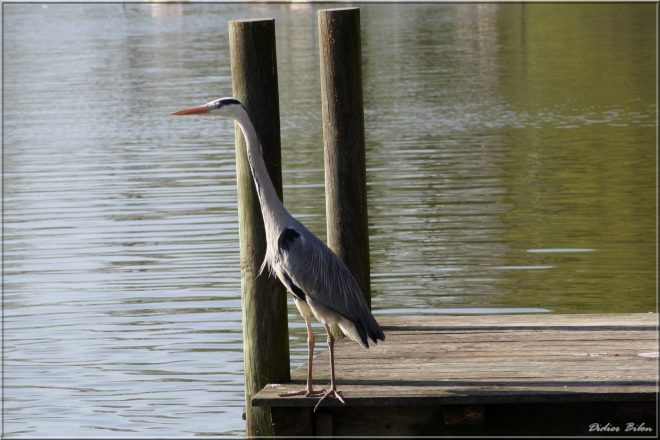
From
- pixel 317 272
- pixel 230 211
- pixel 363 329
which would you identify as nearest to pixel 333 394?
pixel 363 329

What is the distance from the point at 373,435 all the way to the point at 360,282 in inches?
76.5

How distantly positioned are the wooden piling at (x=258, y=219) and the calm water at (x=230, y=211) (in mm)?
1622

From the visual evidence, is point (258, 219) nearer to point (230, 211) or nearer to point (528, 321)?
point (528, 321)

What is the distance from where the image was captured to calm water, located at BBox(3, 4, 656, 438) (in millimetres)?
10166

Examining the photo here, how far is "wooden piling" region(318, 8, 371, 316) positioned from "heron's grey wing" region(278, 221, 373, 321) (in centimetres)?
144

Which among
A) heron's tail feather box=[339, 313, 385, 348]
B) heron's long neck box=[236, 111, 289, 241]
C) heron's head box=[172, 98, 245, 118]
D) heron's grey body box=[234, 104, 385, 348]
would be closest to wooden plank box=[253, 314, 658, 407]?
heron's tail feather box=[339, 313, 385, 348]

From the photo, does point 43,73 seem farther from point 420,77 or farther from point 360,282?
point 360,282

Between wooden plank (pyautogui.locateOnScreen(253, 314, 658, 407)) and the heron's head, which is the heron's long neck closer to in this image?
the heron's head

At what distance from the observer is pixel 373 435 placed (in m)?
6.68

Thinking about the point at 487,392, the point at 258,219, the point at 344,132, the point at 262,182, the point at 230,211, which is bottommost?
the point at 487,392

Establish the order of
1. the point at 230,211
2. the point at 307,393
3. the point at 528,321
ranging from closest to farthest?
the point at 307,393 → the point at 528,321 → the point at 230,211

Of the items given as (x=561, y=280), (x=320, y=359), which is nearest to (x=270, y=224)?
(x=320, y=359)

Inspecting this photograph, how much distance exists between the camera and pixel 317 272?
6824 millimetres

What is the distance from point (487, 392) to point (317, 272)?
3.69 ft
